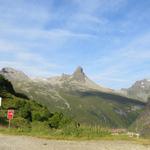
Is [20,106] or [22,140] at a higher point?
[20,106]

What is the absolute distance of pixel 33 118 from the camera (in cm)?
5722

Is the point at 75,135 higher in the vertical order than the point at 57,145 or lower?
higher

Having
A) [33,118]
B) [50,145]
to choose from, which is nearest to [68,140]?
[50,145]

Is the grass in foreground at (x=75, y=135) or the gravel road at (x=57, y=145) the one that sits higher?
the grass in foreground at (x=75, y=135)

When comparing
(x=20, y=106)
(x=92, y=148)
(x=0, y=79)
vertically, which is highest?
(x=0, y=79)

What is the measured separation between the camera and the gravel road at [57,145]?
20828 millimetres

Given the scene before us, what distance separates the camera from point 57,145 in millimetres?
21953

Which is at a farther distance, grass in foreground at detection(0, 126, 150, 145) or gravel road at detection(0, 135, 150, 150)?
grass in foreground at detection(0, 126, 150, 145)

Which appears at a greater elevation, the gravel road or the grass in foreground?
the grass in foreground

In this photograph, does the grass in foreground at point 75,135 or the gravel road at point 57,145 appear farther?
the grass in foreground at point 75,135

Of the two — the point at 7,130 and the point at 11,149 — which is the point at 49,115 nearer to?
the point at 7,130

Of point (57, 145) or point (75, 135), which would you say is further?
point (75, 135)

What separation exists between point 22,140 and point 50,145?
2.60 m

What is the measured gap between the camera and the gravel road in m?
20.8
